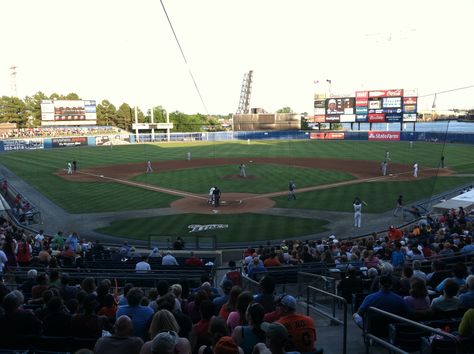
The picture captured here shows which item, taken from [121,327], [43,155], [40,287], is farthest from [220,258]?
[43,155]

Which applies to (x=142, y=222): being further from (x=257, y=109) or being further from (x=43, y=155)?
(x=257, y=109)

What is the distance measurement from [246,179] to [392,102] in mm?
50819

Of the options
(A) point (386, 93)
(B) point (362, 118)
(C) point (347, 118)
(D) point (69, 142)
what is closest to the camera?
(A) point (386, 93)

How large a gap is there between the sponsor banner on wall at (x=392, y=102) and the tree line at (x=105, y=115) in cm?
5712

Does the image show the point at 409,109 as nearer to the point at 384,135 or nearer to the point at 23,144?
the point at 384,135

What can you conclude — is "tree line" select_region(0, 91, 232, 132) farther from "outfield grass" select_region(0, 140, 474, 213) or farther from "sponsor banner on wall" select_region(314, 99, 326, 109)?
"outfield grass" select_region(0, 140, 474, 213)

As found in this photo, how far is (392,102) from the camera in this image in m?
81.1

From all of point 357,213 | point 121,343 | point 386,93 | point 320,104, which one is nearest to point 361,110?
point 386,93

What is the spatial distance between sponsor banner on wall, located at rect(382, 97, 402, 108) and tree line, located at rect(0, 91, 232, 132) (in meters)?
57.1

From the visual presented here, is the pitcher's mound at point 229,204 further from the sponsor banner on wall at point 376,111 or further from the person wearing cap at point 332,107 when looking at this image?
the person wearing cap at point 332,107

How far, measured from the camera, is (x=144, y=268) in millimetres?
12320

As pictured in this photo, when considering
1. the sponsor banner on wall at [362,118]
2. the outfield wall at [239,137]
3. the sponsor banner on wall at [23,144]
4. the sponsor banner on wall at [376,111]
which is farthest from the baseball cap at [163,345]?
the sponsor banner on wall at [362,118]

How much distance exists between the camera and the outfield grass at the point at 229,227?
22984mm

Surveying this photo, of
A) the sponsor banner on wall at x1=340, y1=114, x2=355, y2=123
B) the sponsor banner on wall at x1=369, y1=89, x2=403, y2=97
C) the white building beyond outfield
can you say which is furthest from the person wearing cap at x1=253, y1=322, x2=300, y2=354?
the sponsor banner on wall at x1=340, y1=114, x2=355, y2=123
